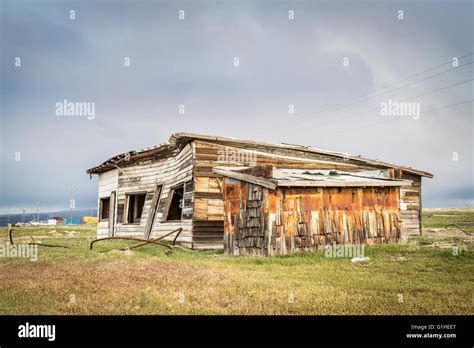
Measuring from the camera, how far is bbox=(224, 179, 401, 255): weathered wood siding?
1341 cm

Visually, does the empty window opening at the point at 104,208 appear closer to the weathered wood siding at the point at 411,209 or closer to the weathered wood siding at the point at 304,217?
the weathered wood siding at the point at 304,217

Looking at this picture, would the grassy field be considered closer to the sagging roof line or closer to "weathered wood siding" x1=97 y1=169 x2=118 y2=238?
the sagging roof line

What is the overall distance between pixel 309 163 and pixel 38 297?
15133 millimetres

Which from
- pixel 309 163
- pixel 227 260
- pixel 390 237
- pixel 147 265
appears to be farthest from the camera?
pixel 309 163

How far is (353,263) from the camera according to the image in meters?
11.4

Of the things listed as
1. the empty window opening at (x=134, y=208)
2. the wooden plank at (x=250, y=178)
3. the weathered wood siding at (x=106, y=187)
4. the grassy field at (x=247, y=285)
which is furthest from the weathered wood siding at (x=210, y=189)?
the weathered wood siding at (x=106, y=187)

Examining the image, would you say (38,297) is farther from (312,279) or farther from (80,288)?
(312,279)

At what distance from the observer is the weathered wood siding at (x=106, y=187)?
84.5 ft

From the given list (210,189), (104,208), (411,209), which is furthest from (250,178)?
(104,208)

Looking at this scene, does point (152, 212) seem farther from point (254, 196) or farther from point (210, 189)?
point (254, 196)

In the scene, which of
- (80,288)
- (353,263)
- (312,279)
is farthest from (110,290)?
(353,263)

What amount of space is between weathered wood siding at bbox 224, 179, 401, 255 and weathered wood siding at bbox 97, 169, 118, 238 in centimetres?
1260

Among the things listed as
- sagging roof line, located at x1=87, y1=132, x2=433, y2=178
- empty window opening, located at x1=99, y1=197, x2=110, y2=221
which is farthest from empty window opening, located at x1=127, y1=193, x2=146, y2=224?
empty window opening, located at x1=99, y1=197, x2=110, y2=221
